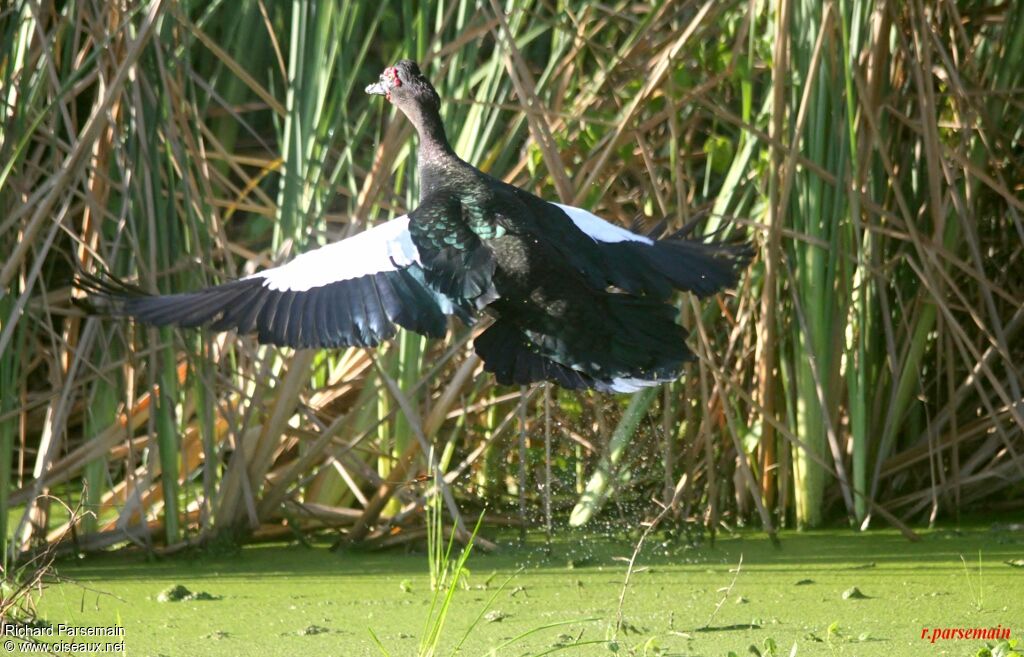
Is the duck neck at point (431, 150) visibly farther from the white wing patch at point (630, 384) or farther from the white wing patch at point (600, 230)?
the white wing patch at point (630, 384)

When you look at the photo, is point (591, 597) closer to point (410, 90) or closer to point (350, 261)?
point (350, 261)

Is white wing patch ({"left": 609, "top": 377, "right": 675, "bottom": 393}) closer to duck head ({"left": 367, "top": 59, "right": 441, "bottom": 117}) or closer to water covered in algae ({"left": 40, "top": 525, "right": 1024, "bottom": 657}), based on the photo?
water covered in algae ({"left": 40, "top": 525, "right": 1024, "bottom": 657})

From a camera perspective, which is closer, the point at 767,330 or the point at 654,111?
the point at 767,330

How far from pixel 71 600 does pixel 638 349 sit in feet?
5.09

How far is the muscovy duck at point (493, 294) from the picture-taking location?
2.88 metres

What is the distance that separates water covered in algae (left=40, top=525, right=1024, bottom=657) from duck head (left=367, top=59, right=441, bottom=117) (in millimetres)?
1207

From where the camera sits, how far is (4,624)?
2.78 meters

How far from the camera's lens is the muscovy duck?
9.43 ft

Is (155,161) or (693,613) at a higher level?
(155,161)

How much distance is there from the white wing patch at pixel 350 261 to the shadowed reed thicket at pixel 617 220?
1.93ft

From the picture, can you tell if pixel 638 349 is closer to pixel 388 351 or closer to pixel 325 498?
pixel 388 351

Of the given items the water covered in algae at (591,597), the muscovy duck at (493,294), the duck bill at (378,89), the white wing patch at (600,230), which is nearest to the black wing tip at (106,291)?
the muscovy duck at (493,294)

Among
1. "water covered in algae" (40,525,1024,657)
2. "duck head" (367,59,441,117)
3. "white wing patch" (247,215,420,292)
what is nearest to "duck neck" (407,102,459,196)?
"duck head" (367,59,441,117)

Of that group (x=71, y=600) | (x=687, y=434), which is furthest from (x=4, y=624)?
(x=687, y=434)
